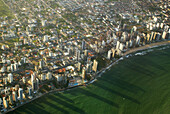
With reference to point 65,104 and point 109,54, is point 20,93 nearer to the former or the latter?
point 65,104

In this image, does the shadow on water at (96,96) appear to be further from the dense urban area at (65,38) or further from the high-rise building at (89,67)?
the high-rise building at (89,67)

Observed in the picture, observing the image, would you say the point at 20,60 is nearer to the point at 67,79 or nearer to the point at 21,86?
the point at 21,86

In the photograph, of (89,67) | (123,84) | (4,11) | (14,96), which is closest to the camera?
(14,96)

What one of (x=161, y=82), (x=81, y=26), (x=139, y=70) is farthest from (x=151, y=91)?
(x=81, y=26)

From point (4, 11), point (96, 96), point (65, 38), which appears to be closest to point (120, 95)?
point (96, 96)

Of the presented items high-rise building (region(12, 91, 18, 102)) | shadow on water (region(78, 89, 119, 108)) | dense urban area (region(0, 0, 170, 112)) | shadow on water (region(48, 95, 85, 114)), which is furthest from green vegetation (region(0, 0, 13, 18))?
shadow on water (region(78, 89, 119, 108))

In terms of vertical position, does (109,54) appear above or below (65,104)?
above
